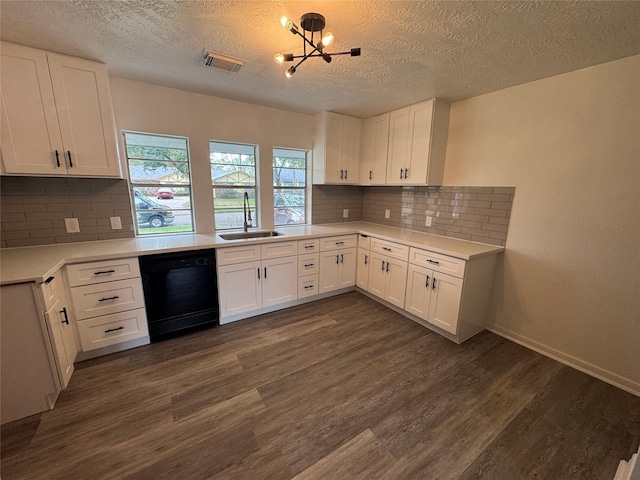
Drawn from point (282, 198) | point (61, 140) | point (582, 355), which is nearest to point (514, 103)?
point (582, 355)

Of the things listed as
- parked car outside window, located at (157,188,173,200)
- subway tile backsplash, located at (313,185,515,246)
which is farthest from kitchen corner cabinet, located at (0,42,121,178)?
subway tile backsplash, located at (313,185,515,246)

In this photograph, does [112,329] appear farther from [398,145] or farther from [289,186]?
[398,145]

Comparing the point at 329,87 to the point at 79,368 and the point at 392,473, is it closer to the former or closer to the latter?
the point at 392,473

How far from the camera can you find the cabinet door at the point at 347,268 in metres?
3.48

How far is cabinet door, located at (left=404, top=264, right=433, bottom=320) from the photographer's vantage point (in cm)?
269

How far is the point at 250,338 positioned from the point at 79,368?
135 cm

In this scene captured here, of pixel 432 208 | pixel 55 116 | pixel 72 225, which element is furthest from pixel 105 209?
pixel 432 208

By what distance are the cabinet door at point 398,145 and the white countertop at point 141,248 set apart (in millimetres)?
748

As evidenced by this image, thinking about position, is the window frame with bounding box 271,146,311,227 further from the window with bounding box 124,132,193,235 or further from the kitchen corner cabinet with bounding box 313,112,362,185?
the window with bounding box 124,132,193,235

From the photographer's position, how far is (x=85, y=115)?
2102mm

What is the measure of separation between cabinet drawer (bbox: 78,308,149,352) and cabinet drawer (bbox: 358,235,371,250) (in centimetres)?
253

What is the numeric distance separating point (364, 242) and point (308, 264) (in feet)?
2.72

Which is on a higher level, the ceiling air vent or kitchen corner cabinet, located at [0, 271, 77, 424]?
the ceiling air vent

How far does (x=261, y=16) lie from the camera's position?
1506 mm
